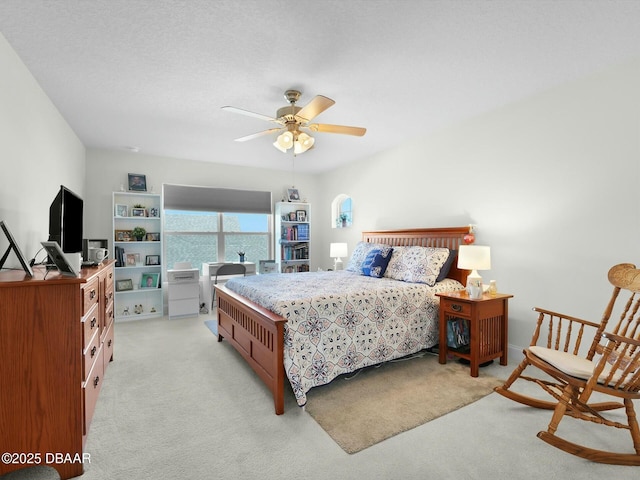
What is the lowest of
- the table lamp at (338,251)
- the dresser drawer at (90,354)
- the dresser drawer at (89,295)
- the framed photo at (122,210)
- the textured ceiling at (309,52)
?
the dresser drawer at (90,354)

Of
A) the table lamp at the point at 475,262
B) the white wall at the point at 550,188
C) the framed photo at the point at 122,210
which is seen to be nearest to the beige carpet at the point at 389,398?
the table lamp at the point at 475,262

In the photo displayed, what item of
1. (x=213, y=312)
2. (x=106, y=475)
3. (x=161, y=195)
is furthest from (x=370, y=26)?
(x=213, y=312)

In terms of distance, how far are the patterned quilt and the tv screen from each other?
1366mm

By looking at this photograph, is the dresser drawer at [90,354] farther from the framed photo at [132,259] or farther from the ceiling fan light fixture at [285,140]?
the framed photo at [132,259]

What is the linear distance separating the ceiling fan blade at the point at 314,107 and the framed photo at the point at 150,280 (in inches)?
140

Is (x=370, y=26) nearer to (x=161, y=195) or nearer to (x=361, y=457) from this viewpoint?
(x=361, y=457)

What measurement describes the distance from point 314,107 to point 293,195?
357 cm

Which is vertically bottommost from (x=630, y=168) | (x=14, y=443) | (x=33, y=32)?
(x=14, y=443)

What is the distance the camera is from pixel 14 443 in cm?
147

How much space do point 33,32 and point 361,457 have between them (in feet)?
10.5

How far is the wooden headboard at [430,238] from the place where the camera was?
3.45 meters

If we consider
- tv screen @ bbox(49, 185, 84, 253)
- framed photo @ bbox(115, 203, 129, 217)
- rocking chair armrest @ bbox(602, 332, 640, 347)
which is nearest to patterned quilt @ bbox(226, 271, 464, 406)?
tv screen @ bbox(49, 185, 84, 253)

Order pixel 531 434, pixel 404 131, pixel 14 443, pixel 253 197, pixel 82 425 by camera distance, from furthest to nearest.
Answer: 1. pixel 253 197
2. pixel 404 131
3. pixel 531 434
4. pixel 82 425
5. pixel 14 443

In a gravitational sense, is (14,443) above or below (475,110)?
below
